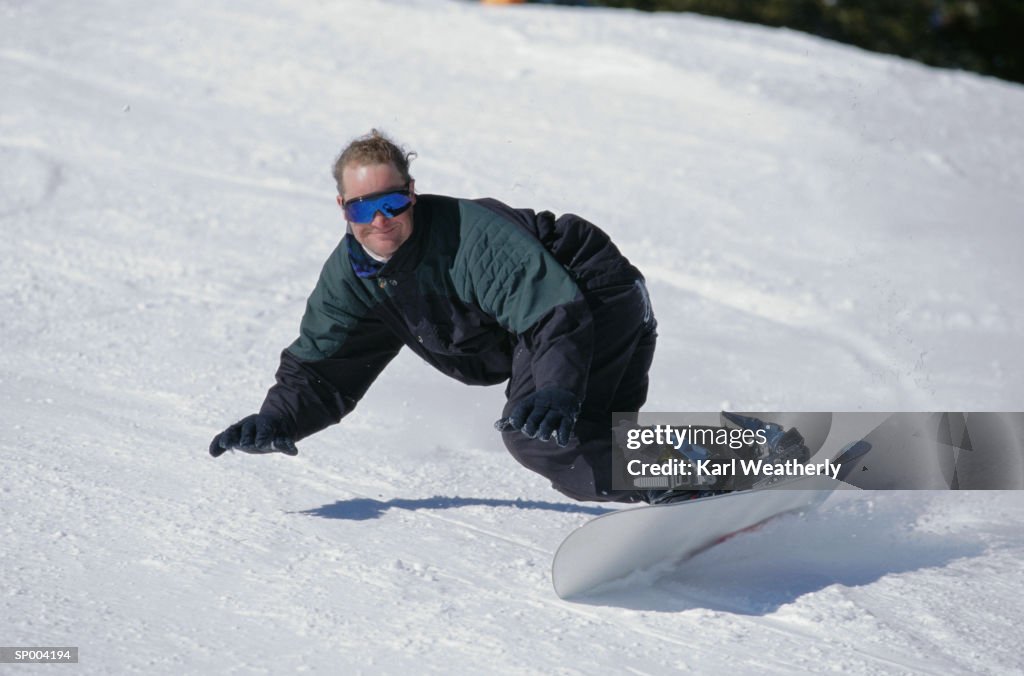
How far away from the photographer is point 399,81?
26.7 feet

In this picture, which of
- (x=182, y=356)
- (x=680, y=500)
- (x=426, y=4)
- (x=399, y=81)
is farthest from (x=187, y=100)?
(x=680, y=500)

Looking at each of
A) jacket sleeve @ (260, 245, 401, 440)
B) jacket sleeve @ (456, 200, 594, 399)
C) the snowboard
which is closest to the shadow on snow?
jacket sleeve @ (260, 245, 401, 440)

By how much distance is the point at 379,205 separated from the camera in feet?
10.1

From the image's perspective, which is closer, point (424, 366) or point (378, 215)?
point (378, 215)

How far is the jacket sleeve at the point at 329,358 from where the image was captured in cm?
330

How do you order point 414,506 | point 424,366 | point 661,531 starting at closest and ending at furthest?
point 661,531 → point 414,506 → point 424,366

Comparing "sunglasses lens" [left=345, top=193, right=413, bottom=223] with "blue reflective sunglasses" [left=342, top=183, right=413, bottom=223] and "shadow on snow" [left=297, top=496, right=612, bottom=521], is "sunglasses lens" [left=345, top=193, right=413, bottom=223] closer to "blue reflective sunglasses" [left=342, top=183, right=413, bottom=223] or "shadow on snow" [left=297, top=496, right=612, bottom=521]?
"blue reflective sunglasses" [left=342, top=183, right=413, bottom=223]

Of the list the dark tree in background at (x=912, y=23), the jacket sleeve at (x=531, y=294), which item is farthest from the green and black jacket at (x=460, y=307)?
the dark tree in background at (x=912, y=23)

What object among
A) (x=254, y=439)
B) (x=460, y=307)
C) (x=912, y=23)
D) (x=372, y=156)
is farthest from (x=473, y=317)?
(x=912, y=23)

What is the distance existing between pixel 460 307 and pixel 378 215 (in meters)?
0.35

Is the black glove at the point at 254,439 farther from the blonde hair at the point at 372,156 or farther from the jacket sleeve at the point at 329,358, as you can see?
the blonde hair at the point at 372,156

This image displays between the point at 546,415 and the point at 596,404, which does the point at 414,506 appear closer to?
the point at 596,404

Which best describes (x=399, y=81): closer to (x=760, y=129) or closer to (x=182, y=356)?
(x=760, y=129)

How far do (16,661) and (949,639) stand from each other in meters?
2.26
